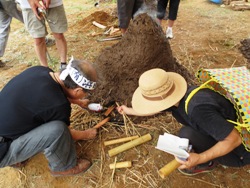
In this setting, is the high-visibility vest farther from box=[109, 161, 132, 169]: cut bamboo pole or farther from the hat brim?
box=[109, 161, 132, 169]: cut bamboo pole

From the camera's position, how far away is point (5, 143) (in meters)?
1.96

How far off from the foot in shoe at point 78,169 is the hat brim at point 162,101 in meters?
1.00

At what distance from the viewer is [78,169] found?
91.2 inches

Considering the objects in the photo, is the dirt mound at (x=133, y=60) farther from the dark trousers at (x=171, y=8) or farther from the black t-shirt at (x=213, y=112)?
the dark trousers at (x=171, y=8)

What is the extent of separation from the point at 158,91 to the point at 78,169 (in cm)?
133

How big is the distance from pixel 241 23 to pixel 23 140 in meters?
5.96

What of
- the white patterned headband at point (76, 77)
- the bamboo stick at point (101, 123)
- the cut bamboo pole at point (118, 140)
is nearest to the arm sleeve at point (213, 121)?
the white patterned headband at point (76, 77)

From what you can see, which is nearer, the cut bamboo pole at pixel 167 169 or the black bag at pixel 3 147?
the cut bamboo pole at pixel 167 169

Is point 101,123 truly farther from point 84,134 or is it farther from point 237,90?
point 237,90

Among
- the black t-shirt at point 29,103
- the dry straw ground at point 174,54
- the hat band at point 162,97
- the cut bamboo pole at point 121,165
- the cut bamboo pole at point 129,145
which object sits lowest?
the dry straw ground at point 174,54

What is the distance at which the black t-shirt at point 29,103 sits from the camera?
6.14 feet

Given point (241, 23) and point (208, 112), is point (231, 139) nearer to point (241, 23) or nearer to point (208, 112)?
point (208, 112)

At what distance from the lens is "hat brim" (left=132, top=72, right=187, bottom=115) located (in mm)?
1664

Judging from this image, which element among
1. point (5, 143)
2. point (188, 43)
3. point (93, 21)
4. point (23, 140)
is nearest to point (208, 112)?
point (23, 140)
